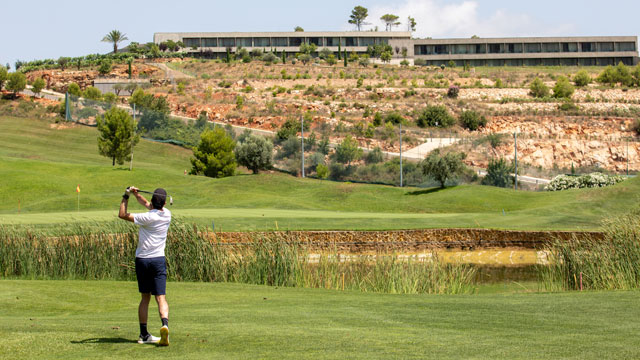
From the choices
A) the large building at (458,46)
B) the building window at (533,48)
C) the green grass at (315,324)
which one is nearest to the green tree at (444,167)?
the green grass at (315,324)

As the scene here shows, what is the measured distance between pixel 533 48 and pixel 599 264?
398 ft

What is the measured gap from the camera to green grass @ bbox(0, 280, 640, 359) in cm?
778

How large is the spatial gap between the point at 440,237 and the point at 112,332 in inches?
635

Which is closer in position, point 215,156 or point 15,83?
point 215,156

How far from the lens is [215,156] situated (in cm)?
4488

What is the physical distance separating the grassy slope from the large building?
86.2 m

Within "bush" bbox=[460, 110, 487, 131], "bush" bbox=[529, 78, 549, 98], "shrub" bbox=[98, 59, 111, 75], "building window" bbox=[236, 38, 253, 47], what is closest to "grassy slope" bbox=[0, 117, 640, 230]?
"bush" bbox=[460, 110, 487, 131]

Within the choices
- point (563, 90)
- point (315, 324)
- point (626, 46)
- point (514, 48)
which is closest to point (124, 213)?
point (315, 324)

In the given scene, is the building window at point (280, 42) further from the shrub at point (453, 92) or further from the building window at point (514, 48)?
the shrub at point (453, 92)

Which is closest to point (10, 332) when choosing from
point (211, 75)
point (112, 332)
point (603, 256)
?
point (112, 332)

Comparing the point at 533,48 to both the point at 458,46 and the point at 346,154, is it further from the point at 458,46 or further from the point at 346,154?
the point at 346,154

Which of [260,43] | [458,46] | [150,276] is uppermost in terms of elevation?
Result: [260,43]

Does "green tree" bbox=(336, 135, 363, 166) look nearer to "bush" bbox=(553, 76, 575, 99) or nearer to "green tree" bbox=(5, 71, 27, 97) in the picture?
"green tree" bbox=(5, 71, 27, 97)

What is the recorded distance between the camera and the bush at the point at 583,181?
39.1 m
